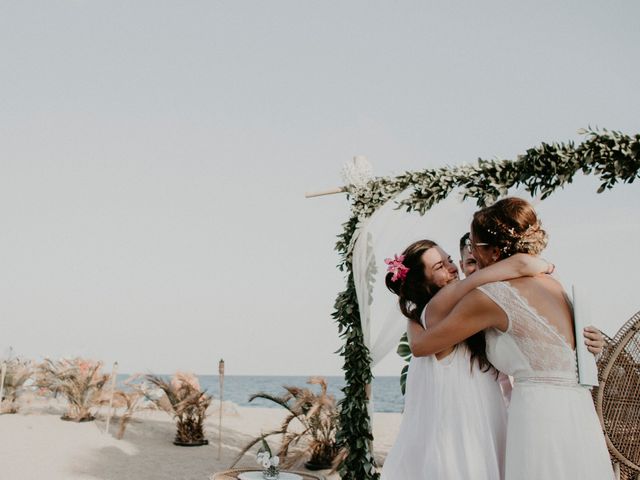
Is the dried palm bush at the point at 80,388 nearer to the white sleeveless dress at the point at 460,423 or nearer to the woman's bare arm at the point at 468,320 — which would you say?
the white sleeveless dress at the point at 460,423

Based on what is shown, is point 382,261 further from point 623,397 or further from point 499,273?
point 499,273

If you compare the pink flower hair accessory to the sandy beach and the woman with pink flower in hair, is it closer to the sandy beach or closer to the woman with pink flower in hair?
the woman with pink flower in hair

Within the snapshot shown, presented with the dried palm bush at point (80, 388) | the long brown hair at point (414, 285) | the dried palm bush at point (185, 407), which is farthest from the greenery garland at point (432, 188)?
the dried palm bush at point (80, 388)

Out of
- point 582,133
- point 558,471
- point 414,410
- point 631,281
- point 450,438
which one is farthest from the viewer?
point 631,281

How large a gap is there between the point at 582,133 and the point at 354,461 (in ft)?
12.8

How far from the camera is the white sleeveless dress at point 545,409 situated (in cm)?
256

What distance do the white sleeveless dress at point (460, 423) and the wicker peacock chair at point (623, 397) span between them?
1.49 meters

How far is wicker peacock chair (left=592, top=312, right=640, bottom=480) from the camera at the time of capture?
396cm

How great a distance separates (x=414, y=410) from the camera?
313 cm

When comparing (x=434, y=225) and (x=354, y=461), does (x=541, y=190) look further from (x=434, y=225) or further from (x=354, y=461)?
(x=354, y=461)

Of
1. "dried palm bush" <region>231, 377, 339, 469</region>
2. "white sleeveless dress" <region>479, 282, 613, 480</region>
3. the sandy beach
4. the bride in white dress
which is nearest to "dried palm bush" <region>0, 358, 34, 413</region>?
the sandy beach

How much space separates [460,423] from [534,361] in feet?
1.56

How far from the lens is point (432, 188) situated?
623 cm

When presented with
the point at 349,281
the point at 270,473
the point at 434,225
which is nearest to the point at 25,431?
the point at 270,473
